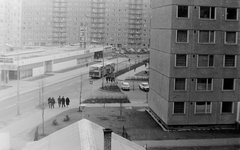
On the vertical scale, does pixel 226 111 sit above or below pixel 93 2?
below

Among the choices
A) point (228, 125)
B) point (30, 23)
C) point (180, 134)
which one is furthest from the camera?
point (30, 23)

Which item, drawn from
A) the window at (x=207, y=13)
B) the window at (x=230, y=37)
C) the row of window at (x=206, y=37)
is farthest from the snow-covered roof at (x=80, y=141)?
the window at (x=230, y=37)

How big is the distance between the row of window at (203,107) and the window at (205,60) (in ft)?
8.35

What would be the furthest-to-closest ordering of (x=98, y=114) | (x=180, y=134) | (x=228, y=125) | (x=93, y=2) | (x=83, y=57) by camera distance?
1. (x=93, y=2)
2. (x=83, y=57)
3. (x=98, y=114)
4. (x=228, y=125)
5. (x=180, y=134)

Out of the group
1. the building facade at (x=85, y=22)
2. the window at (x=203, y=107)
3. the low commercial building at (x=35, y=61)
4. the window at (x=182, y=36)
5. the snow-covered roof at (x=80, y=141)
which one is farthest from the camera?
the building facade at (x=85, y=22)

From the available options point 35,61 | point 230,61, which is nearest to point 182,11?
point 230,61

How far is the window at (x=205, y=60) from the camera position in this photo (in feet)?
76.2

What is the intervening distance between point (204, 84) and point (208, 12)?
184 inches

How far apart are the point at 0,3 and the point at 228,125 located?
121ft

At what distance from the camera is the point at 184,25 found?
22766 millimetres

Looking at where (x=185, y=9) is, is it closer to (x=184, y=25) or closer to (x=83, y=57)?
(x=184, y=25)

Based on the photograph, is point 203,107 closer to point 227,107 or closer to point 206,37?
point 227,107

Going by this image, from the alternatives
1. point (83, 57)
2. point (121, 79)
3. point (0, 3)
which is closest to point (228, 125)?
point (121, 79)

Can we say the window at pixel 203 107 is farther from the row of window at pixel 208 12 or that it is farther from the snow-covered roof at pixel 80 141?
the snow-covered roof at pixel 80 141
